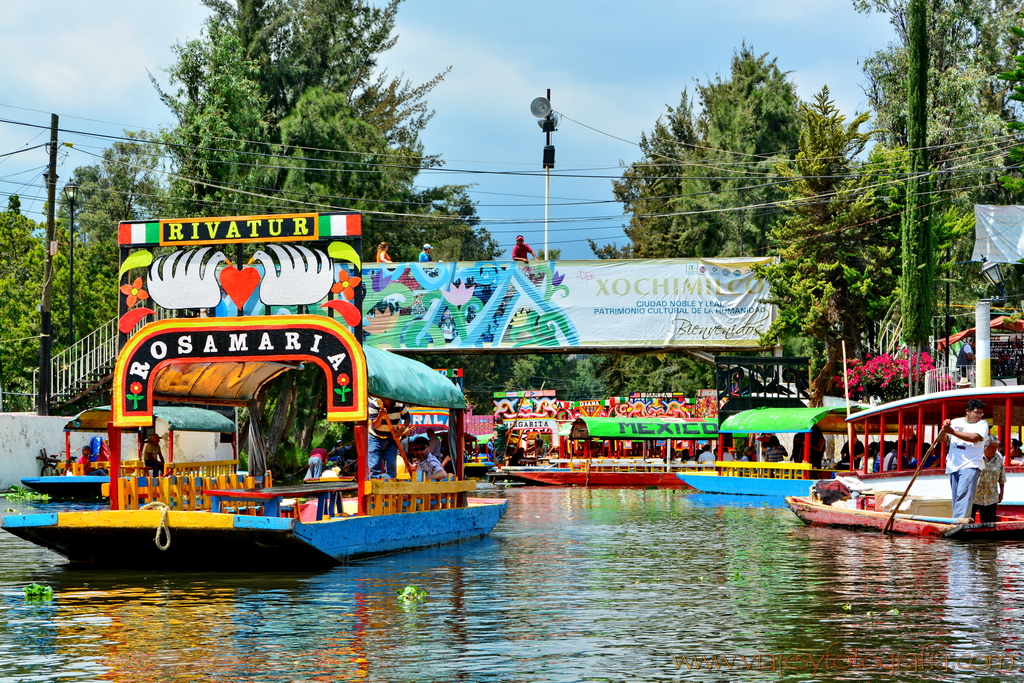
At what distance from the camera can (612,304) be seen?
39500mm

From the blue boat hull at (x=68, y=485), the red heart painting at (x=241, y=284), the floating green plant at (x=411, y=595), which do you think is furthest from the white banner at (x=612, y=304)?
the floating green plant at (x=411, y=595)

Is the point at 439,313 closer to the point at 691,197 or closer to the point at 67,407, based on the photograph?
the point at 67,407

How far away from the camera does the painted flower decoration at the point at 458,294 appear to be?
3975cm

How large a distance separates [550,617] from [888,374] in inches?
1010

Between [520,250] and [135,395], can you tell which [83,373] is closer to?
[520,250]

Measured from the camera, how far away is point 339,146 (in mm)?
46562

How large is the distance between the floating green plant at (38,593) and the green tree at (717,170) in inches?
1578

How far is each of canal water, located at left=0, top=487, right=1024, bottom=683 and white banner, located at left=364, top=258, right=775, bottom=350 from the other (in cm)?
2090

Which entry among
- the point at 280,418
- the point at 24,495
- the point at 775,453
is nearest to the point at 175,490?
the point at 24,495

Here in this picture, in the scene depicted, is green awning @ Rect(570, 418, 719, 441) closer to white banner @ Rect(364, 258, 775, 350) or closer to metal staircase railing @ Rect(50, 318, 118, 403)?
white banner @ Rect(364, 258, 775, 350)

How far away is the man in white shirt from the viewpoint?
58.6 feet

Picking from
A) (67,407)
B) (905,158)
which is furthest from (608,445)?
(67,407)

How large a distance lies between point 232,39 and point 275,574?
104 feet

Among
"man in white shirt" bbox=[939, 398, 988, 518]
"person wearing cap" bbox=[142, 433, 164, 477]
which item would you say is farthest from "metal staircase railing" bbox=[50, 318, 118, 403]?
"man in white shirt" bbox=[939, 398, 988, 518]
